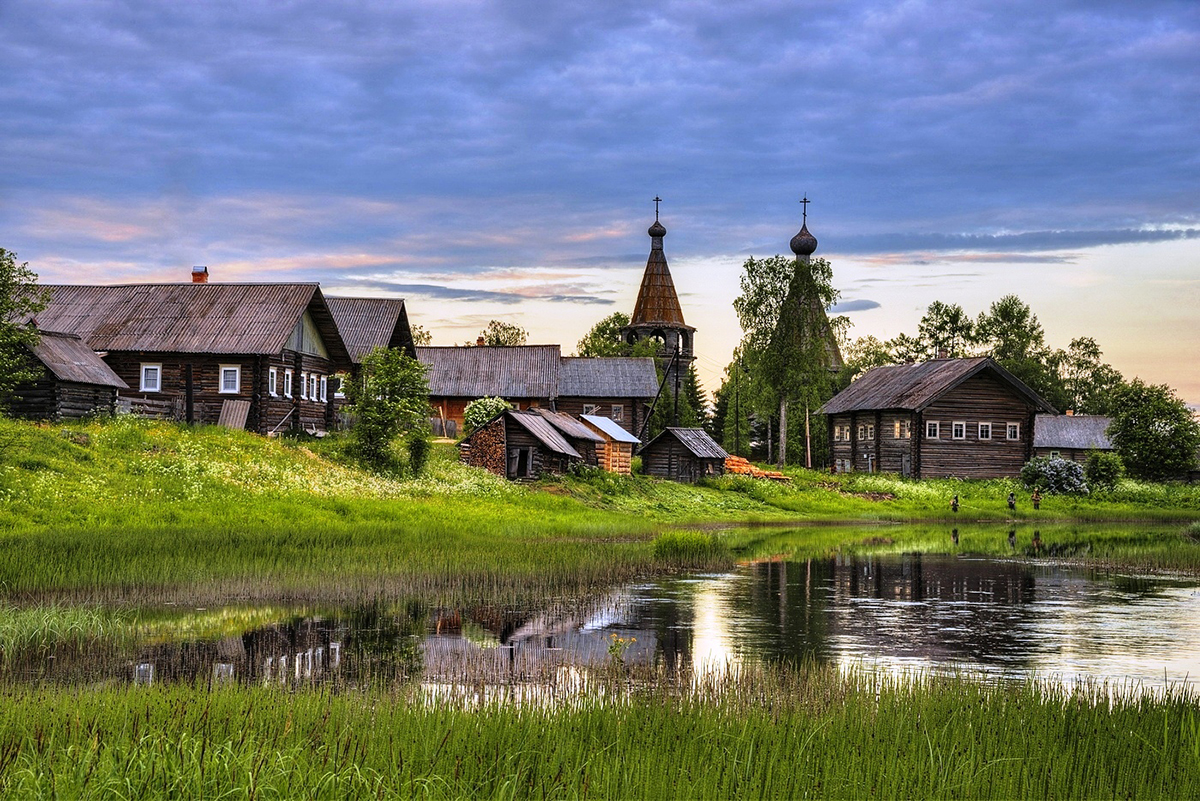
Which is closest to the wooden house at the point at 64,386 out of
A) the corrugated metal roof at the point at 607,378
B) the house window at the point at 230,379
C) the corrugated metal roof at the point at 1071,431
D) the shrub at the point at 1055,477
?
the house window at the point at 230,379

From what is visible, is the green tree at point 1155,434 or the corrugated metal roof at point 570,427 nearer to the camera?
the corrugated metal roof at point 570,427

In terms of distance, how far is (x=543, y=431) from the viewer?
1842 inches

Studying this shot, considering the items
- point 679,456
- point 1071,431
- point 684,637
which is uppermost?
point 1071,431

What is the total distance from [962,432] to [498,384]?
26.6 m

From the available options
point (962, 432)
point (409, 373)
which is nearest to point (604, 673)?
Answer: point (409, 373)

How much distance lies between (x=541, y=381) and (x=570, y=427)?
A: 23500 mm

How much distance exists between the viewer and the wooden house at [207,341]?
1822 inches

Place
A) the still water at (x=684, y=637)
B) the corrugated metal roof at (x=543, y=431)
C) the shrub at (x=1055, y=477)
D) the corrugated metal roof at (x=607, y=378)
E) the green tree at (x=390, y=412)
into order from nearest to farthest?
the still water at (x=684, y=637), the green tree at (x=390, y=412), the corrugated metal roof at (x=543, y=431), the shrub at (x=1055, y=477), the corrugated metal roof at (x=607, y=378)

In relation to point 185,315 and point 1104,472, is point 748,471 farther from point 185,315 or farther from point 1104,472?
point 185,315

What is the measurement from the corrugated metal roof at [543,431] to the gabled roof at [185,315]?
9241 millimetres

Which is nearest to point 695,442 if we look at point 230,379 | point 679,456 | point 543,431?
point 679,456

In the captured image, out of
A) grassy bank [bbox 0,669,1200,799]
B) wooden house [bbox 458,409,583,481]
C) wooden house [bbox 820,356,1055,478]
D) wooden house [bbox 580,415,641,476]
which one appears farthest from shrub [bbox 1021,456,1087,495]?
grassy bank [bbox 0,669,1200,799]

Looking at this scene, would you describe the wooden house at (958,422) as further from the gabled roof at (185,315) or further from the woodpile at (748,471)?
the gabled roof at (185,315)

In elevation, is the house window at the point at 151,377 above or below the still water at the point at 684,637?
above
